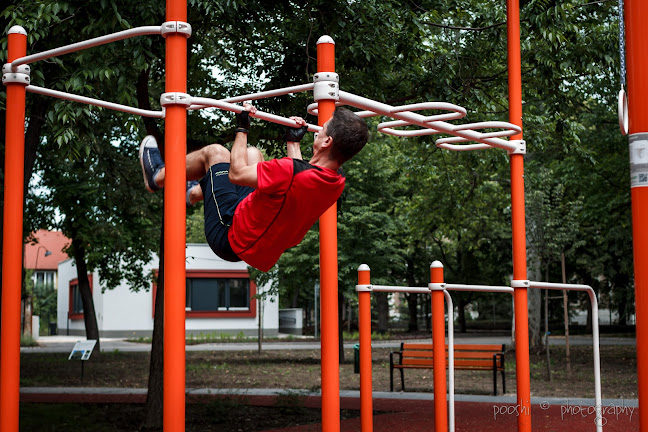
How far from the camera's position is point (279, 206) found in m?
3.61

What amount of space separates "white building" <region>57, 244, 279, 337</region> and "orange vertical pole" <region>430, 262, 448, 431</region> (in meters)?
28.2

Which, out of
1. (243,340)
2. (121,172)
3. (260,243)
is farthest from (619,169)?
(243,340)

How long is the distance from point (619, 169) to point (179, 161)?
47.4 feet

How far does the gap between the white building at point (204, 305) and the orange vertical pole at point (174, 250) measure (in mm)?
30262

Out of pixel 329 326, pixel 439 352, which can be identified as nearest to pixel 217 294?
pixel 439 352

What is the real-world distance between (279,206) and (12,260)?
71.5 inches

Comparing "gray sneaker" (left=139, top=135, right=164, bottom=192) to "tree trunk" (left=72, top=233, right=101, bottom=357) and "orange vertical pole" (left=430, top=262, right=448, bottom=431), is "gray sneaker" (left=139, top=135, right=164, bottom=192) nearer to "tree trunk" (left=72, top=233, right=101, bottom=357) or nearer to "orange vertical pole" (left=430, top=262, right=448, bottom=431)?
"orange vertical pole" (left=430, top=262, right=448, bottom=431)

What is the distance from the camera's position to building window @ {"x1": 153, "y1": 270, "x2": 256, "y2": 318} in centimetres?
3451

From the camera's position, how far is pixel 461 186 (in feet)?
49.6

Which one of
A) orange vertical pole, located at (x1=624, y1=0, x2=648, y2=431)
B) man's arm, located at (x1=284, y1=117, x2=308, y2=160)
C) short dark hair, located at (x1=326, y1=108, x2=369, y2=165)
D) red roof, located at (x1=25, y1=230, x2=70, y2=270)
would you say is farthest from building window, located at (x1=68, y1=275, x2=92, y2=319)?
orange vertical pole, located at (x1=624, y1=0, x2=648, y2=431)

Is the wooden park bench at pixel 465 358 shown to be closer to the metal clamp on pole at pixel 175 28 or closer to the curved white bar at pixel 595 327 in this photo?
the curved white bar at pixel 595 327

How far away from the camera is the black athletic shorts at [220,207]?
3.91 metres

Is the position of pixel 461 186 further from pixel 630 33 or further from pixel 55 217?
pixel 630 33

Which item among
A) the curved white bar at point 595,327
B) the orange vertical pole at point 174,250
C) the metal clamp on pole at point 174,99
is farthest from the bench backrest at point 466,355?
the metal clamp on pole at point 174,99
